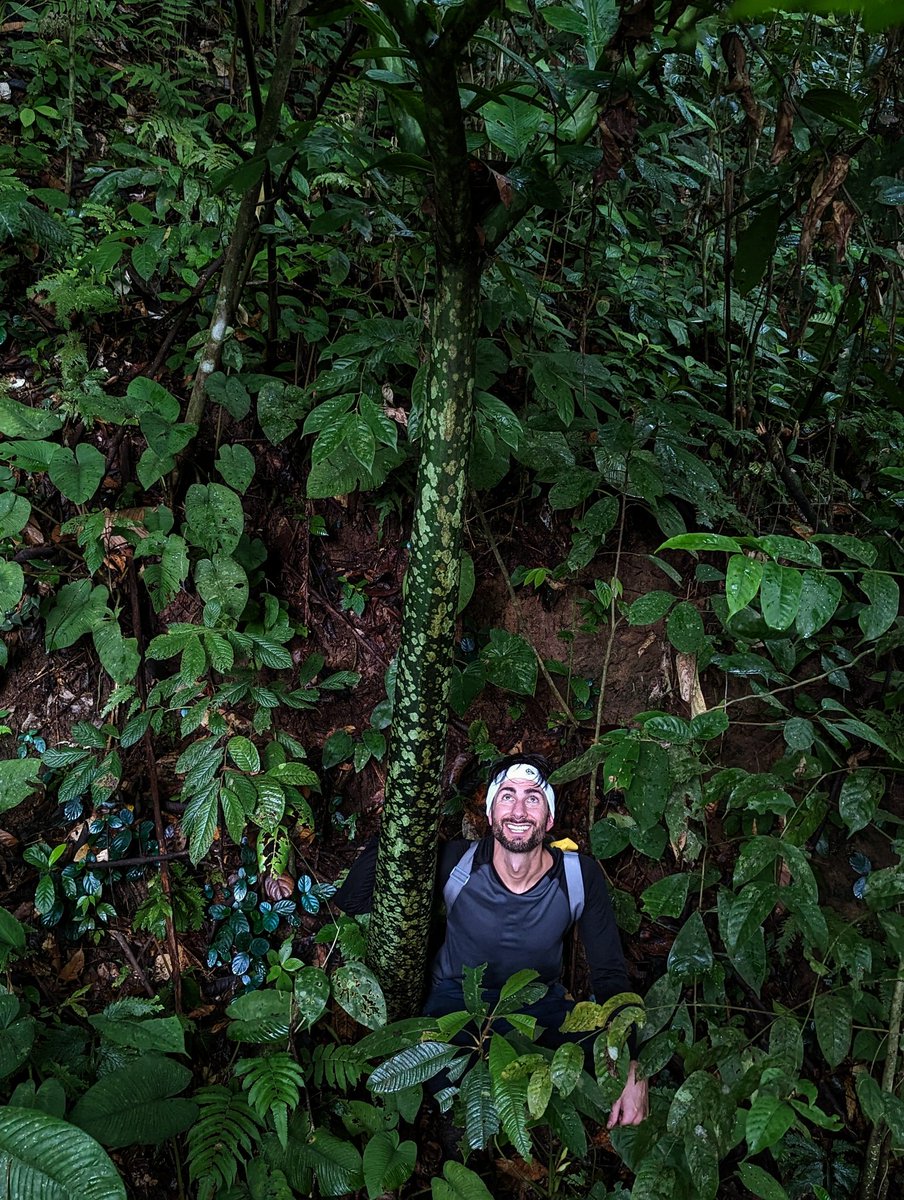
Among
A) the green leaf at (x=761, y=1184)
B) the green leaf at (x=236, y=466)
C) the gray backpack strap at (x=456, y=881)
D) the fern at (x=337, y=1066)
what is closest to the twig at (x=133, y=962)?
the fern at (x=337, y=1066)

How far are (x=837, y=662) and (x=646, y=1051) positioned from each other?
6.18 ft

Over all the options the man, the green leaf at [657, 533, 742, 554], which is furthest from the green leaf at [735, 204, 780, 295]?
the man

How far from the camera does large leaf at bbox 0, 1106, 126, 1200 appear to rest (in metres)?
1.70

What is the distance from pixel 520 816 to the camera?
2742mm

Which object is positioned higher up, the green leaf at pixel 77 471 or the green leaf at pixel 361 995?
the green leaf at pixel 77 471

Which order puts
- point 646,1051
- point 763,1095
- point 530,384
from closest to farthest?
point 763,1095
point 646,1051
point 530,384

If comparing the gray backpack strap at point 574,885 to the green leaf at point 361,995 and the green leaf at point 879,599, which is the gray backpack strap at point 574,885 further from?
the green leaf at point 879,599

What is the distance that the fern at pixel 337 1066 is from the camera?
2.65 meters

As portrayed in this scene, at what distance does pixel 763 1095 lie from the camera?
1.76 metres

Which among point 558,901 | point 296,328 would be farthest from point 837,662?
point 296,328

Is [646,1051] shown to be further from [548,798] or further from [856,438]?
[856,438]

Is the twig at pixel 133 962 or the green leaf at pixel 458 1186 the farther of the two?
the twig at pixel 133 962

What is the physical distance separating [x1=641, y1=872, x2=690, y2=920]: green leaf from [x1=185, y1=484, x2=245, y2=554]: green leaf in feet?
5.83

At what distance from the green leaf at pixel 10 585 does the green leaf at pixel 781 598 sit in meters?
2.43
